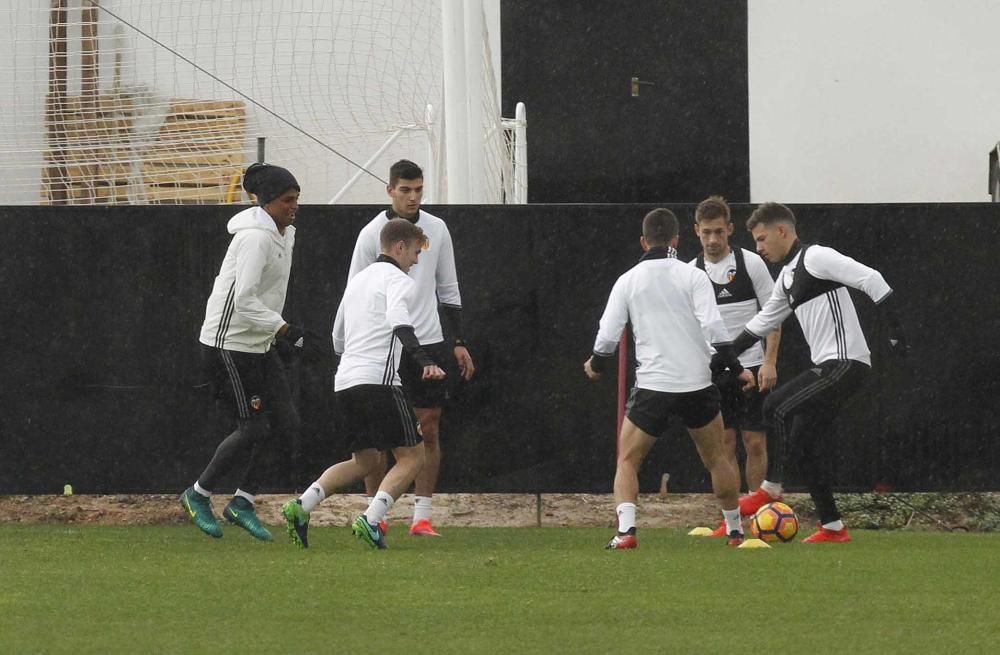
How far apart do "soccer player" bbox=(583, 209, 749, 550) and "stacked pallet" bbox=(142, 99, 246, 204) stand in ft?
17.7

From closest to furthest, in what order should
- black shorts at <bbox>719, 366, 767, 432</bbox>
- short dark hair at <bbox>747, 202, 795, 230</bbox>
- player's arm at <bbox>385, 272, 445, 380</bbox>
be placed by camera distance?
1. player's arm at <bbox>385, 272, 445, 380</bbox>
2. short dark hair at <bbox>747, 202, 795, 230</bbox>
3. black shorts at <bbox>719, 366, 767, 432</bbox>

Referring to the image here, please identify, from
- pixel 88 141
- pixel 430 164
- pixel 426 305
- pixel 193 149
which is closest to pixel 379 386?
pixel 426 305

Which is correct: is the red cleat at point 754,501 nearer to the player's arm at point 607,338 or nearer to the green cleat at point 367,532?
the player's arm at point 607,338

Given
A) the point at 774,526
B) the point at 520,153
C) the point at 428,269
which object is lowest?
the point at 774,526

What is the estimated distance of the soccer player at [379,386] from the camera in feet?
27.0

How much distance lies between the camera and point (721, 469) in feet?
28.0

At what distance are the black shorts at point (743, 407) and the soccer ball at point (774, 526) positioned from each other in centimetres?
93

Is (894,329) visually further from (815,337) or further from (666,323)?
(666,323)

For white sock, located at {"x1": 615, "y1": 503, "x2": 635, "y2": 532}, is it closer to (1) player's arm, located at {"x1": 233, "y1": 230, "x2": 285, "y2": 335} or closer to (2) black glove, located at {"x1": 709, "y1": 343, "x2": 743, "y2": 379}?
(2) black glove, located at {"x1": 709, "y1": 343, "x2": 743, "y2": 379}

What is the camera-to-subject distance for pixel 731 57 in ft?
40.5

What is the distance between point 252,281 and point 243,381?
0.57 metres

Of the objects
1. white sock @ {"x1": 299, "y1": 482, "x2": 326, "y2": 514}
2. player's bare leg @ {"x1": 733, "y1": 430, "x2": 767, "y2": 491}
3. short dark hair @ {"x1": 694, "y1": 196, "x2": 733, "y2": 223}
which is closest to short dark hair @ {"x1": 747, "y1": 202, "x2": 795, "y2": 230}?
short dark hair @ {"x1": 694, "y1": 196, "x2": 733, "y2": 223}

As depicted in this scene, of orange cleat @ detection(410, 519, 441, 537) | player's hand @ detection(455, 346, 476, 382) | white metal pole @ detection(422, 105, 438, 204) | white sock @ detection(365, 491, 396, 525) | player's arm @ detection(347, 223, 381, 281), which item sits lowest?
orange cleat @ detection(410, 519, 441, 537)

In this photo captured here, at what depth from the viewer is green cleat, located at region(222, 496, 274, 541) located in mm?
8688
